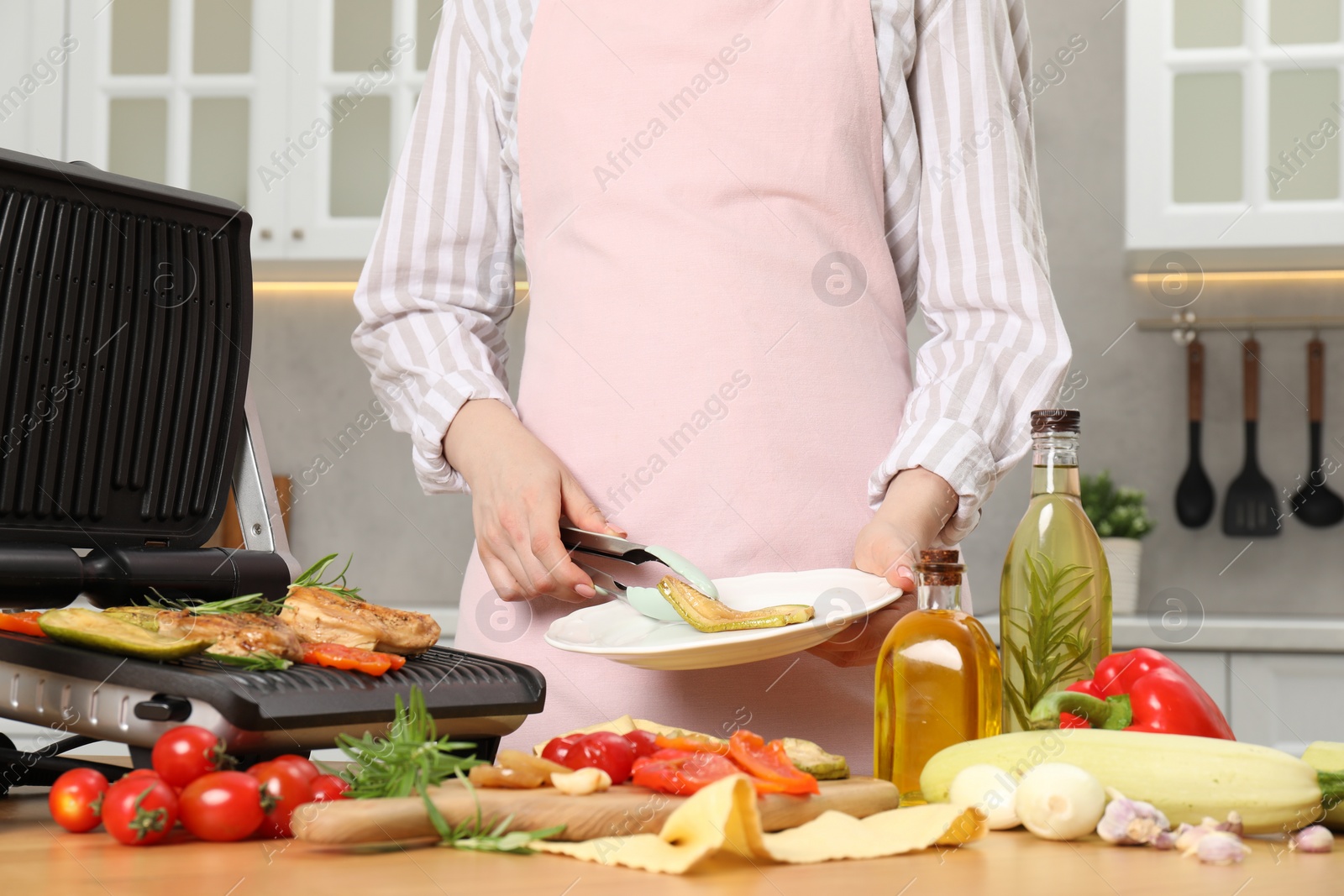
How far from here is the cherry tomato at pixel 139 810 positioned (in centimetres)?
53

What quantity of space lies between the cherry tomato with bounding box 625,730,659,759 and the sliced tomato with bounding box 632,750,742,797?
0.02 metres

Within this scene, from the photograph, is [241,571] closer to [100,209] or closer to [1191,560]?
[100,209]

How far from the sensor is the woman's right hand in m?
0.88

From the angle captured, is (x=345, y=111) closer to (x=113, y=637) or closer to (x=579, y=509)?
(x=579, y=509)

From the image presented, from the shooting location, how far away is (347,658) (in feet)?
2.13

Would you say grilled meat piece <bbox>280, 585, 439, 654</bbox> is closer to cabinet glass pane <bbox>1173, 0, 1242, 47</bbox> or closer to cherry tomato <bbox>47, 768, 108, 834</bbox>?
cherry tomato <bbox>47, 768, 108, 834</bbox>

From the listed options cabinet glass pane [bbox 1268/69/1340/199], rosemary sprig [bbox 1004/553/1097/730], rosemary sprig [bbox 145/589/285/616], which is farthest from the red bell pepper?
cabinet glass pane [bbox 1268/69/1340/199]

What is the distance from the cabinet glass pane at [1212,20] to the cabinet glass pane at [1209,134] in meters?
0.06

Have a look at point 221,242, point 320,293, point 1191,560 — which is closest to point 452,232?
point 221,242

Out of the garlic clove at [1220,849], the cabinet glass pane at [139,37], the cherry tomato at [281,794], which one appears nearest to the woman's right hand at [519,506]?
the cherry tomato at [281,794]

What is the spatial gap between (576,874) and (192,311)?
1.80 feet

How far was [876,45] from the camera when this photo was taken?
99 cm

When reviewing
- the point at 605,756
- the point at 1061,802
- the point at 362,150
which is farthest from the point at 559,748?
the point at 362,150

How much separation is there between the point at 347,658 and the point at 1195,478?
226 centimetres
